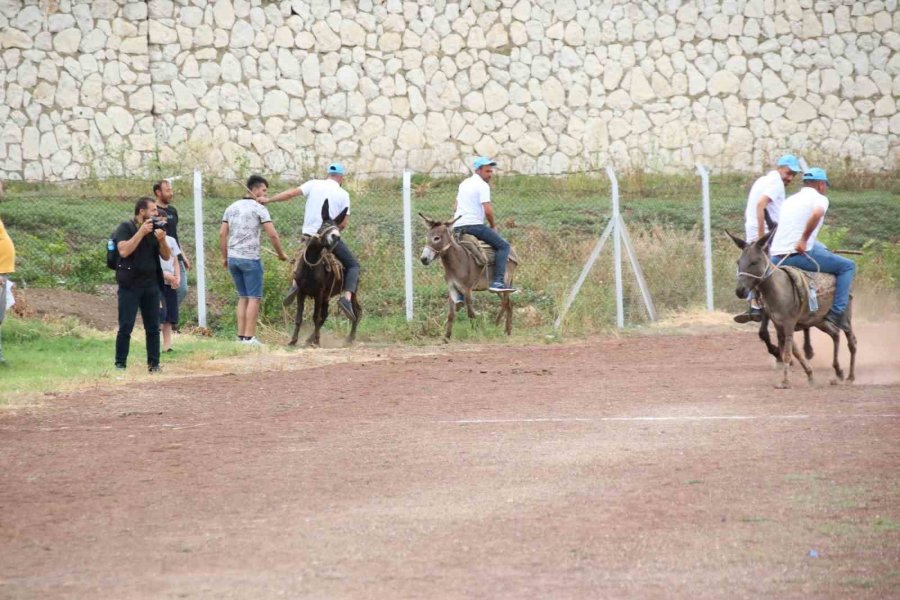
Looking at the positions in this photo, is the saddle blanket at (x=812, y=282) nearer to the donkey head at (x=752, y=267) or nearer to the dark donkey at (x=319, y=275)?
the donkey head at (x=752, y=267)

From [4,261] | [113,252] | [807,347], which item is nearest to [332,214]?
[113,252]

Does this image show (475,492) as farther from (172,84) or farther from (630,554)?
(172,84)

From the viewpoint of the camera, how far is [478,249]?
20969mm

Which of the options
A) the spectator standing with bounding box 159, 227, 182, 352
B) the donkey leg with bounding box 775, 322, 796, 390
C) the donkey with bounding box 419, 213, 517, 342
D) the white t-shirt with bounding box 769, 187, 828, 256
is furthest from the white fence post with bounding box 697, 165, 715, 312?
the spectator standing with bounding box 159, 227, 182, 352

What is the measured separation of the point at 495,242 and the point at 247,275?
337 centimetres

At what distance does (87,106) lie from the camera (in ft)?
87.6

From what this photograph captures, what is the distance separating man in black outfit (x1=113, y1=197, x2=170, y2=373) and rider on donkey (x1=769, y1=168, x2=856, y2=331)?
6.21 m

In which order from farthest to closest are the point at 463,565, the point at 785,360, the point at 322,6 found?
the point at 322,6 → the point at 785,360 → the point at 463,565

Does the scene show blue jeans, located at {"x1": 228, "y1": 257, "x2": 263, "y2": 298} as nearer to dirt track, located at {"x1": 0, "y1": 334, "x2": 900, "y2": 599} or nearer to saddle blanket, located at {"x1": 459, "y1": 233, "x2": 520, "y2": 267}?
saddle blanket, located at {"x1": 459, "y1": 233, "x2": 520, "y2": 267}

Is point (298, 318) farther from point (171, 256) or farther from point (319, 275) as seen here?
point (171, 256)

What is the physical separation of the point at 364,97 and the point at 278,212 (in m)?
2.99

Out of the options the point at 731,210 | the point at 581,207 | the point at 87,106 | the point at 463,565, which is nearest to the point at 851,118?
the point at 731,210

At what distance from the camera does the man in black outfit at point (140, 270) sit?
16.1m

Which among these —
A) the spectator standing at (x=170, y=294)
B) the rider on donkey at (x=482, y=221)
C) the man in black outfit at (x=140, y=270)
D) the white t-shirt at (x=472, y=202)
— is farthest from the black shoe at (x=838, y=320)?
the spectator standing at (x=170, y=294)
